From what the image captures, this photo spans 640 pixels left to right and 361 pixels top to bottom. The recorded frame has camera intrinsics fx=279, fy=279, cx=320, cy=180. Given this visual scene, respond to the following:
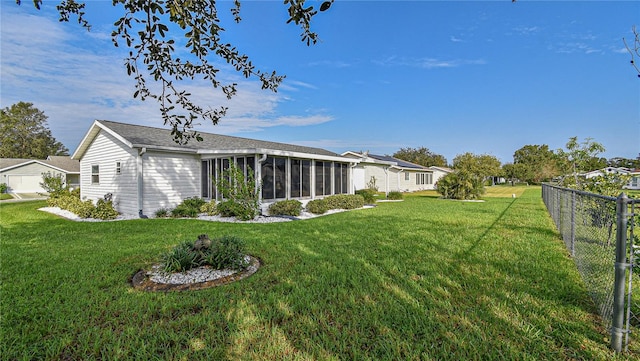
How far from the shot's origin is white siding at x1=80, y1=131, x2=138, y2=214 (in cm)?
1138

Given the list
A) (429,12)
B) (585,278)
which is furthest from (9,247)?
(429,12)

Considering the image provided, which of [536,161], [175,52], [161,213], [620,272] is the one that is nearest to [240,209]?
[161,213]

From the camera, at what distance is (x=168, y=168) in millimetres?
11703

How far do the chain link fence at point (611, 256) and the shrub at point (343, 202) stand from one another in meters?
8.99

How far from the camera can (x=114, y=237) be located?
24.3 feet

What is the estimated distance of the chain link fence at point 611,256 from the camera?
241cm

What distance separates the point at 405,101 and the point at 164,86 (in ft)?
64.8

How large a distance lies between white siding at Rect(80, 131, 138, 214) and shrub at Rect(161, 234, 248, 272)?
26.6 ft

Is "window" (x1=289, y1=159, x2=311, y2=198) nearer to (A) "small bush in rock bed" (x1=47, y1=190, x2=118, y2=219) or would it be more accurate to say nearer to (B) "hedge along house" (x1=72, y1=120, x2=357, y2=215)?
(B) "hedge along house" (x1=72, y1=120, x2=357, y2=215)

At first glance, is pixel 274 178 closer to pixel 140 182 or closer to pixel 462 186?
pixel 140 182

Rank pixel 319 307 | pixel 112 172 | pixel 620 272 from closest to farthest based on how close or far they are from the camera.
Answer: pixel 620 272 → pixel 319 307 → pixel 112 172

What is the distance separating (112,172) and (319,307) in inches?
522

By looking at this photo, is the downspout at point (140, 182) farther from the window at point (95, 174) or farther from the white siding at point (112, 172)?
the window at point (95, 174)

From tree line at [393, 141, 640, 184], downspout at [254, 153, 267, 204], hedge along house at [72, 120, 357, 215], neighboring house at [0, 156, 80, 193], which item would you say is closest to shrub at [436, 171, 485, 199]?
tree line at [393, 141, 640, 184]
